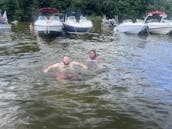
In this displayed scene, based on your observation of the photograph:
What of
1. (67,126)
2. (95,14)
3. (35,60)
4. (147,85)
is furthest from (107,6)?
(67,126)

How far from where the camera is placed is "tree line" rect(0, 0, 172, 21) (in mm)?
61469

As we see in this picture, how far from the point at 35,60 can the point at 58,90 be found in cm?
636

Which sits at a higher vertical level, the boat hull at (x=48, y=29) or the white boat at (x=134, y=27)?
the boat hull at (x=48, y=29)

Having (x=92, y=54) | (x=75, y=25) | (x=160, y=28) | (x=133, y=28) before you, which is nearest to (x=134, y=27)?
(x=133, y=28)

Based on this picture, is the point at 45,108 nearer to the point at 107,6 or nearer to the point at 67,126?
the point at 67,126

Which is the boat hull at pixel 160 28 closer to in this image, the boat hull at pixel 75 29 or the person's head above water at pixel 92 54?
the boat hull at pixel 75 29

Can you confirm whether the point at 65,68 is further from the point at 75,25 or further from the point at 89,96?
the point at 75,25

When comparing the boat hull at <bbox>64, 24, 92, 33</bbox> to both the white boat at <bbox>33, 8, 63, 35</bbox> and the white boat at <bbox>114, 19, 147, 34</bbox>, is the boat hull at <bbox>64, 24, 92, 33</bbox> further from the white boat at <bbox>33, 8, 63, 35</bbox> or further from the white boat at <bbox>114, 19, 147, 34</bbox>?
the white boat at <bbox>114, 19, 147, 34</bbox>

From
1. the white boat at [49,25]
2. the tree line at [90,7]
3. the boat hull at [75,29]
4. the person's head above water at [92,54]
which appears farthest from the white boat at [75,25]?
the tree line at [90,7]

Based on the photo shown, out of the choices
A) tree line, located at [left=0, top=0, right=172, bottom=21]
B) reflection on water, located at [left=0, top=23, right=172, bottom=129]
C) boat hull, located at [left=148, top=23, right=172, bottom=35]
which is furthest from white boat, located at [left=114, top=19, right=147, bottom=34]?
tree line, located at [left=0, top=0, right=172, bottom=21]

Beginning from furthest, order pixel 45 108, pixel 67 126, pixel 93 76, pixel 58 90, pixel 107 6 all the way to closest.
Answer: pixel 107 6
pixel 93 76
pixel 58 90
pixel 45 108
pixel 67 126

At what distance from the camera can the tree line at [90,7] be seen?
61.5 metres

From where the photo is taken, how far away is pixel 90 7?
71.4 metres

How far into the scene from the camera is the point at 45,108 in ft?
31.0
